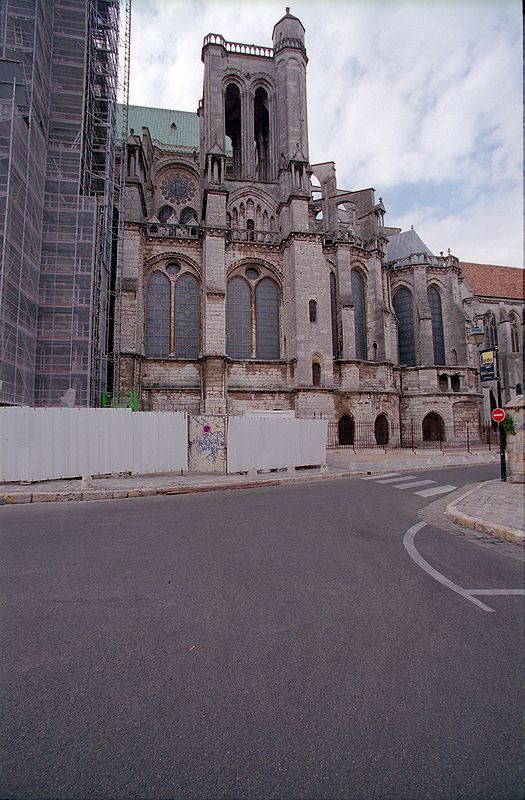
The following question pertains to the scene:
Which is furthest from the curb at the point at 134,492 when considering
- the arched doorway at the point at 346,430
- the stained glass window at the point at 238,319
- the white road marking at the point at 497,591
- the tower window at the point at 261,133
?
the tower window at the point at 261,133

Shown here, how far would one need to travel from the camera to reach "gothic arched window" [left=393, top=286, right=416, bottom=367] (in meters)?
31.0

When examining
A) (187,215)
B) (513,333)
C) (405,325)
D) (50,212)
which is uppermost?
(187,215)

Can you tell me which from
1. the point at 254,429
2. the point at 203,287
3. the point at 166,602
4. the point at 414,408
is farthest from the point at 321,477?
the point at 414,408

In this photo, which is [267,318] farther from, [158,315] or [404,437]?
[404,437]

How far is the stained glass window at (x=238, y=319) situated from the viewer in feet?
80.5

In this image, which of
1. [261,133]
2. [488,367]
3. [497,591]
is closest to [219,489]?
[497,591]

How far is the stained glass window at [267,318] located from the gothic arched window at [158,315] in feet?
17.8

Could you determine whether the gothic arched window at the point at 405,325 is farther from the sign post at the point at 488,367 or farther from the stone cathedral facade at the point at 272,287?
the sign post at the point at 488,367

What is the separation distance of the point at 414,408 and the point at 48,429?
81.3ft

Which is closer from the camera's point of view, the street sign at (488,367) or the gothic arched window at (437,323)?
the street sign at (488,367)

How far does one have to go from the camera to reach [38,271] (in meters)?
16.6

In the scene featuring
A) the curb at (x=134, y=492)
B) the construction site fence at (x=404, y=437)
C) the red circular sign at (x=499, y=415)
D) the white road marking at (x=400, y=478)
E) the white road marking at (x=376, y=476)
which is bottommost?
the white road marking at (x=400, y=478)

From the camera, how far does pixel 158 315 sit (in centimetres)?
2417

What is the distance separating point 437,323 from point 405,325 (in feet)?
8.08
